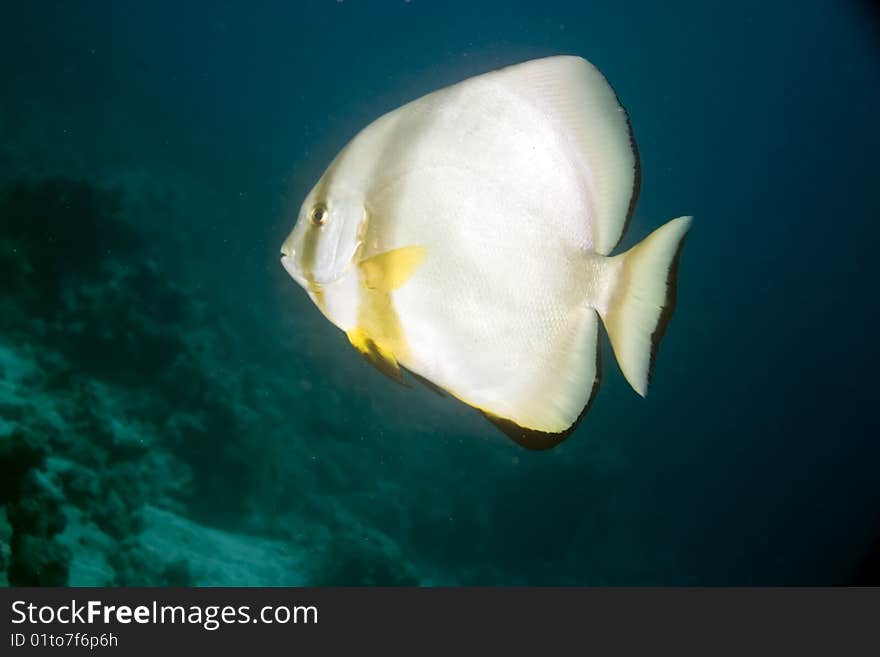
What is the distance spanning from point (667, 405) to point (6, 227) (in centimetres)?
3033

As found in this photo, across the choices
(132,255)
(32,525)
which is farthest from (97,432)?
(132,255)

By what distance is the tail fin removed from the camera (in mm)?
735

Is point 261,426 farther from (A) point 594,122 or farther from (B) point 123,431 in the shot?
(A) point 594,122

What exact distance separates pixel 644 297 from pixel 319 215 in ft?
1.60

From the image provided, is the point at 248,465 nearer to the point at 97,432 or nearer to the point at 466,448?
the point at 97,432

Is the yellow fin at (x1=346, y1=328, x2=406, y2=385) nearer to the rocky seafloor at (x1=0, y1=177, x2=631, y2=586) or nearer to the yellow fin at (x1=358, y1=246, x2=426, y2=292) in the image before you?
the yellow fin at (x1=358, y1=246, x2=426, y2=292)

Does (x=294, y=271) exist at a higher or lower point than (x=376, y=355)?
higher

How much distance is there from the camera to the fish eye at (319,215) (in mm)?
775

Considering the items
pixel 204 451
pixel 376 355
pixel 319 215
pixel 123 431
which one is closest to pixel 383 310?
pixel 376 355

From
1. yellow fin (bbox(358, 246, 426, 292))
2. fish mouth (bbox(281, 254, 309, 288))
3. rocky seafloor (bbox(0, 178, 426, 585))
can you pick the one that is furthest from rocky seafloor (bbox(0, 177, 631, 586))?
yellow fin (bbox(358, 246, 426, 292))

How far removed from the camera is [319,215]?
2.56 feet

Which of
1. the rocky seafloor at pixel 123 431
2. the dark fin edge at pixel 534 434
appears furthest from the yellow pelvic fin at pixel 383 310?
the rocky seafloor at pixel 123 431

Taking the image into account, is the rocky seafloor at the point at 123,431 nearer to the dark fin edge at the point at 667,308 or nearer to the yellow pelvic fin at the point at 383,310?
the yellow pelvic fin at the point at 383,310

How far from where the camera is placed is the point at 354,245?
30.4 inches
